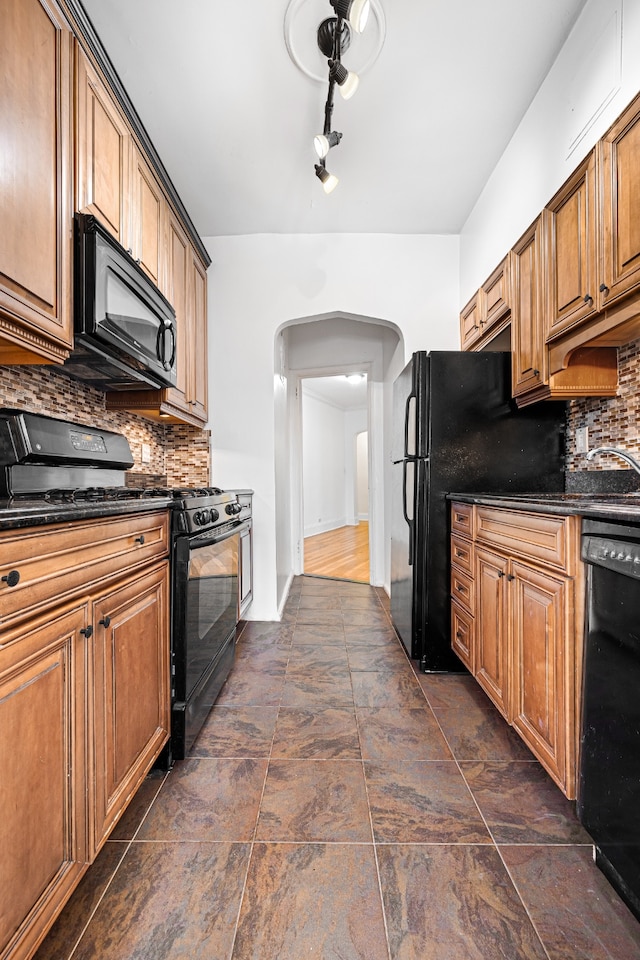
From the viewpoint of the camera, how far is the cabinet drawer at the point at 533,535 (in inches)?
48.8

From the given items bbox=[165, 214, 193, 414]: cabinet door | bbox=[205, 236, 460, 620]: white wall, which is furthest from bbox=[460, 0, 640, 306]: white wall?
bbox=[165, 214, 193, 414]: cabinet door

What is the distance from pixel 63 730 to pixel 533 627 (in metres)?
1.28

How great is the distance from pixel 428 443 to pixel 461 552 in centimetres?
59

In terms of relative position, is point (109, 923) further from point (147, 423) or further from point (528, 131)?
point (528, 131)

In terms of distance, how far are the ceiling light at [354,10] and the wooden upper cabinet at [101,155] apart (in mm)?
891

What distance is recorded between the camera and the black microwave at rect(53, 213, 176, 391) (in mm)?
1526

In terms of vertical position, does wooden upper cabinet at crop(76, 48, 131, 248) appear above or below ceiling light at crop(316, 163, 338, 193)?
below

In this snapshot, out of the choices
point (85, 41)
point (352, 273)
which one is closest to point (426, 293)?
point (352, 273)

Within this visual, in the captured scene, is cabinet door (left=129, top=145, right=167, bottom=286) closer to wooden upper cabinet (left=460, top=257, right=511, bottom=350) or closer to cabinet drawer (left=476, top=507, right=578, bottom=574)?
wooden upper cabinet (left=460, top=257, right=511, bottom=350)

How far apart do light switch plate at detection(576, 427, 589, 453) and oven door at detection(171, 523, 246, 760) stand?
5.66ft

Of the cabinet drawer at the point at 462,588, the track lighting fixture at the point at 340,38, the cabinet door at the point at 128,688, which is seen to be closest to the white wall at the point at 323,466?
the cabinet drawer at the point at 462,588

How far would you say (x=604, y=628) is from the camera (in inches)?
42.3

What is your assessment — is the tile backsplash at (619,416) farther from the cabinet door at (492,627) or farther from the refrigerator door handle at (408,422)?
the refrigerator door handle at (408,422)

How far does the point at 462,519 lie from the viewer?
218cm
